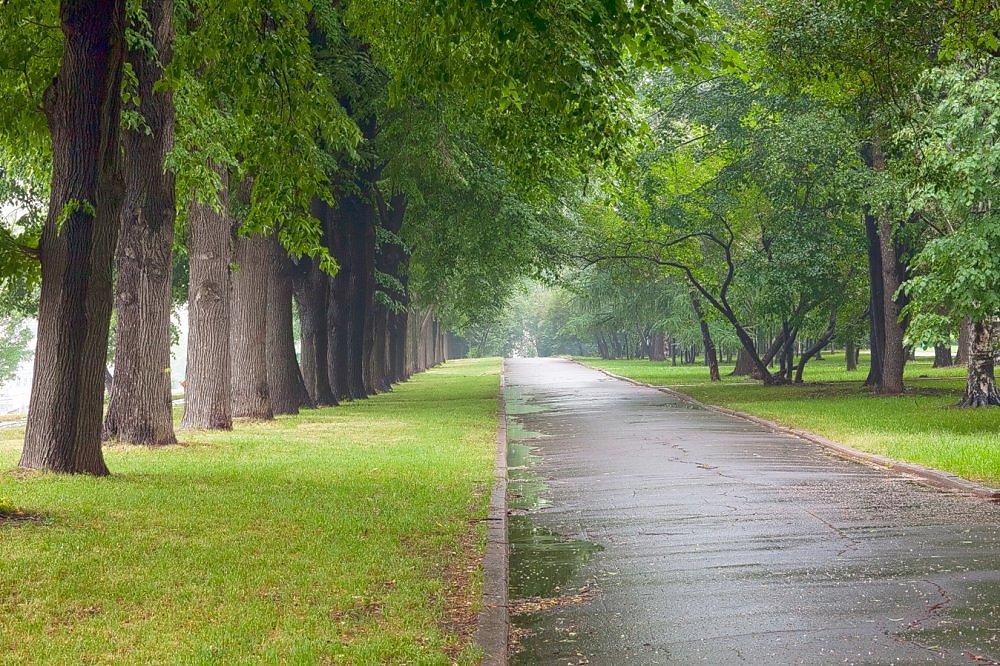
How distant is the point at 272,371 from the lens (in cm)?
2756

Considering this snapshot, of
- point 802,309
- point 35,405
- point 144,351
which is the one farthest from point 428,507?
point 802,309

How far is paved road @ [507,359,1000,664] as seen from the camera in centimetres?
598

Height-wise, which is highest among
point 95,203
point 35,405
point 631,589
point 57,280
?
point 95,203

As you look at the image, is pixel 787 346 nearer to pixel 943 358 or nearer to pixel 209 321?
pixel 943 358

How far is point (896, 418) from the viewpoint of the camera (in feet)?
71.6

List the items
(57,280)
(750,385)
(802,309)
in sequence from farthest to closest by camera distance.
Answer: (750,385) → (802,309) → (57,280)

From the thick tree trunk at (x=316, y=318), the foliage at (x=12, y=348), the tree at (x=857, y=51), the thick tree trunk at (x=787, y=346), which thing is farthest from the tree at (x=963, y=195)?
the foliage at (x=12, y=348)

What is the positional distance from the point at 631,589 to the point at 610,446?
10688 mm

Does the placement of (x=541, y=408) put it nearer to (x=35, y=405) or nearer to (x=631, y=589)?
(x=35, y=405)

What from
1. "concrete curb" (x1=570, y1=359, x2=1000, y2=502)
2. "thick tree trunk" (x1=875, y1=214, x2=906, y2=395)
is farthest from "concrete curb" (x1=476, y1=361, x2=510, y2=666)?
"thick tree trunk" (x1=875, y1=214, x2=906, y2=395)

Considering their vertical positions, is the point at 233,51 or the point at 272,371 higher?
the point at 233,51

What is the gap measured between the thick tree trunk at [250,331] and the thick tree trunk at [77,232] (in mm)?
11663

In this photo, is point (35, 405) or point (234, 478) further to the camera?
point (234, 478)

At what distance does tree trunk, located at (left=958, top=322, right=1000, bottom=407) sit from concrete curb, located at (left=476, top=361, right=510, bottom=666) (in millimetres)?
15547
